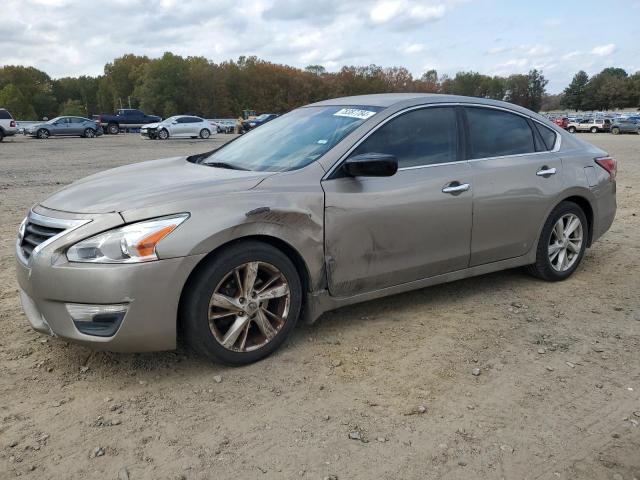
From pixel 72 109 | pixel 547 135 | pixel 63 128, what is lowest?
pixel 63 128

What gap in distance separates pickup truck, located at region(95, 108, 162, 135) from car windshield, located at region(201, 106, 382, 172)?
42.6 meters

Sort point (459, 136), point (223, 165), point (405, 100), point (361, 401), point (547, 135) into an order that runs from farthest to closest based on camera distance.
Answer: point (547, 135)
point (459, 136)
point (405, 100)
point (223, 165)
point (361, 401)

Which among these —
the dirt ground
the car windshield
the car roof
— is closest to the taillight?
the car roof

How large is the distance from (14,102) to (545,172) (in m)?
108

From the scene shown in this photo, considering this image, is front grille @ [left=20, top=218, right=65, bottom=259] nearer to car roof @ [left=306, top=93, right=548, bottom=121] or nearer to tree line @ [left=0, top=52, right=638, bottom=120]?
car roof @ [left=306, top=93, right=548, bottom=121]

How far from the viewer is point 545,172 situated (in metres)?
4.65

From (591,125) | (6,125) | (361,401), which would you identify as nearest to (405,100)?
(361,401)

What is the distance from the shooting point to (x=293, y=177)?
11.6 feet

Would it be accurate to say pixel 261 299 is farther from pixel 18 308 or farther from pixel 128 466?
pixel 18 308

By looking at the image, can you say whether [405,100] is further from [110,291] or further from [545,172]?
[110,291]

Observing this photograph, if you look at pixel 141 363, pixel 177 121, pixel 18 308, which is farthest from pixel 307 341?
pixel 177 121

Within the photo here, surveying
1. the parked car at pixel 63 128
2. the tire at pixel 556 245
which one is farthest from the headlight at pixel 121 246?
the parked car at pixel 63 128

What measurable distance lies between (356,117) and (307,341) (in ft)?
5.25

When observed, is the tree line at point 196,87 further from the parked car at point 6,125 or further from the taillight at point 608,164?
the taillight at point 608,164
